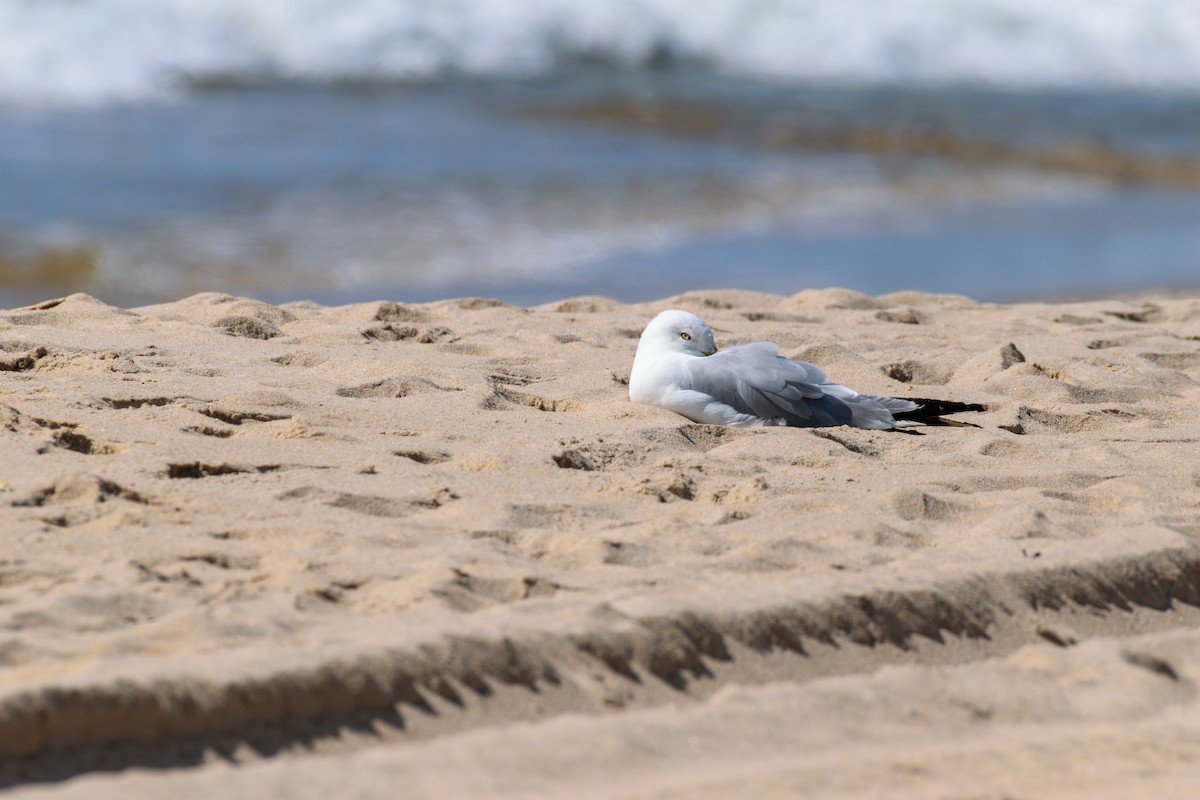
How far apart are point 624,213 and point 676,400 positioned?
6.26 m

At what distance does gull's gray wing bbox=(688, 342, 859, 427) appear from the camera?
147 inches

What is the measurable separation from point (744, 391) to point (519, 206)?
21.0 feet

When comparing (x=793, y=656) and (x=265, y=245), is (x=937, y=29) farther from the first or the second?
(x=793, y=656)

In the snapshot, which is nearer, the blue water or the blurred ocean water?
the blue water

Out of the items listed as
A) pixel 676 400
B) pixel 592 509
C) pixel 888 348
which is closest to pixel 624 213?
pixel 888 348

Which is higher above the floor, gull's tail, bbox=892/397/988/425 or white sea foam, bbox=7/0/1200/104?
white sea foam, bbox=7/0/1200/104

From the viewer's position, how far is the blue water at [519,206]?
799cm

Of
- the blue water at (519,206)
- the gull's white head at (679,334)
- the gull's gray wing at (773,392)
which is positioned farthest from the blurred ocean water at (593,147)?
the gull's gray wing at (773,392)

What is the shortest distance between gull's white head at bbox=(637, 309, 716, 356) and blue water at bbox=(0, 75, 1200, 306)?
141 inches

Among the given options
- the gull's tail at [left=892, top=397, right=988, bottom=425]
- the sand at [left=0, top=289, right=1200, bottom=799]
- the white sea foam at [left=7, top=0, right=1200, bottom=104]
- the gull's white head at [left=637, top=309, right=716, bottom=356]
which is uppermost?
the white sea foam at [left=7, top=0, right=1200, bottom=104]

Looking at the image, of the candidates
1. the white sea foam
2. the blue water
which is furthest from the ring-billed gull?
the white sea foam

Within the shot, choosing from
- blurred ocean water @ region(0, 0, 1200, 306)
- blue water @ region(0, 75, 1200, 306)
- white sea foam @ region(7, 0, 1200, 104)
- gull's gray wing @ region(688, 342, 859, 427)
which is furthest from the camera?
white sea foam @ region(7, 0, 1200, 104)

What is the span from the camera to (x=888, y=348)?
4.91 meters

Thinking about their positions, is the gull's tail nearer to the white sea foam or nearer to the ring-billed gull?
the ring-billed gull
